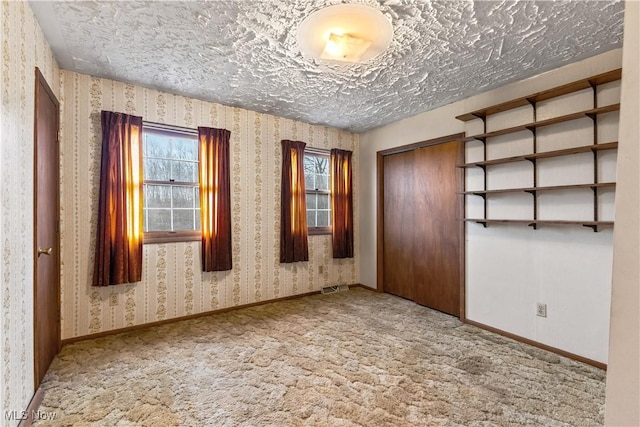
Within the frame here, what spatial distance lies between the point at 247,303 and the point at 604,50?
4.11 m

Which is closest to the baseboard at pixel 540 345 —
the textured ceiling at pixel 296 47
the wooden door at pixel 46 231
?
the textured ceiling at pixel 296 47

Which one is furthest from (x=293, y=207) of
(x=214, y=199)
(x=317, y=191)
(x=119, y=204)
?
(x=119, y=204)

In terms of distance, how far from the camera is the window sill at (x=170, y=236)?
122 inches

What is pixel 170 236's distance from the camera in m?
3.22

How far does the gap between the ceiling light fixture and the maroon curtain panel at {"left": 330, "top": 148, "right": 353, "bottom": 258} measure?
2242 mm

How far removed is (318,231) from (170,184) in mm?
2044

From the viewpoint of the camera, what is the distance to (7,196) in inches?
58.7

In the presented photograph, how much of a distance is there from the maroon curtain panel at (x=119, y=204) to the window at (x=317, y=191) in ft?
6.95

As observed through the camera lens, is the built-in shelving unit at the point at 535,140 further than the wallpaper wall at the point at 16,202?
Yes

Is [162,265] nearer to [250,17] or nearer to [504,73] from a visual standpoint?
[250,17]

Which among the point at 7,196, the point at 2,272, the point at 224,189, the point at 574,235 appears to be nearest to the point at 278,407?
the point at 2,272

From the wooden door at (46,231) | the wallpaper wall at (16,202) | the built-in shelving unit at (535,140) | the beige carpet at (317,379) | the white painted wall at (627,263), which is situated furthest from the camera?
the built-in shelving unit at (535,140)

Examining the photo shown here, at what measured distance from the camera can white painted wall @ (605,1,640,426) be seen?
0.46 metres

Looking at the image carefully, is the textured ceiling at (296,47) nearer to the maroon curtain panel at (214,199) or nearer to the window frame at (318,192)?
the maroon curtain panel at (214,199)
